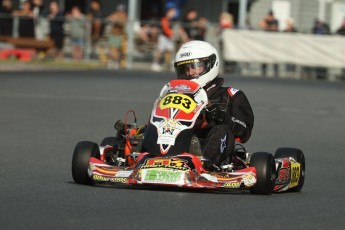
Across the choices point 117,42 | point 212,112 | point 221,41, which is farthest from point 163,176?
point 117,42

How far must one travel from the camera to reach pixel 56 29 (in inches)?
1117

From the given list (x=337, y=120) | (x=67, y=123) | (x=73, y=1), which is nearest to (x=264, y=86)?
(x=337, y=120)

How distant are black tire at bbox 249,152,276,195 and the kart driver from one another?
0.37m

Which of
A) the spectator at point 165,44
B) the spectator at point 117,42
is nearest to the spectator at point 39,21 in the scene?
the spectator at point 117,42

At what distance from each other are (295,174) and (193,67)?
1282mm

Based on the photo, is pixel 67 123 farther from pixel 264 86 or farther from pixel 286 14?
pixel 286 14

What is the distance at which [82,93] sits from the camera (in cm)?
1956

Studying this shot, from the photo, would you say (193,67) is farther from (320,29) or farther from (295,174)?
(320,29)

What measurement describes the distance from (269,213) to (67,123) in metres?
7.77

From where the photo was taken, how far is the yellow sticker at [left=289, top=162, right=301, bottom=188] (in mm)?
8672

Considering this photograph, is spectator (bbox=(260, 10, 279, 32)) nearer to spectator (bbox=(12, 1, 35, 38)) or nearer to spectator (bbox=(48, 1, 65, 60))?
spectator (bbox=(48, 1, 65, 60))

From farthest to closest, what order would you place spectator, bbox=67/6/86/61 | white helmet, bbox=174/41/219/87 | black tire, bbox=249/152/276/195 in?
spectator, bbox=67/6/86/61
white helmet, bbox=174/41/219/87
black tire, bbox=249/152/276/195

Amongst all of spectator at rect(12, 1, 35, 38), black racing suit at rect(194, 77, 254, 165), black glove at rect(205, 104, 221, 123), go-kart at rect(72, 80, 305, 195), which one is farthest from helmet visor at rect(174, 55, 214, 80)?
spectator at rect(12, 1, 35, 38)

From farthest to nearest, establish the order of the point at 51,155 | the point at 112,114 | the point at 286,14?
the point at 286,14 < the point at 112,114 < the point at 51,155
